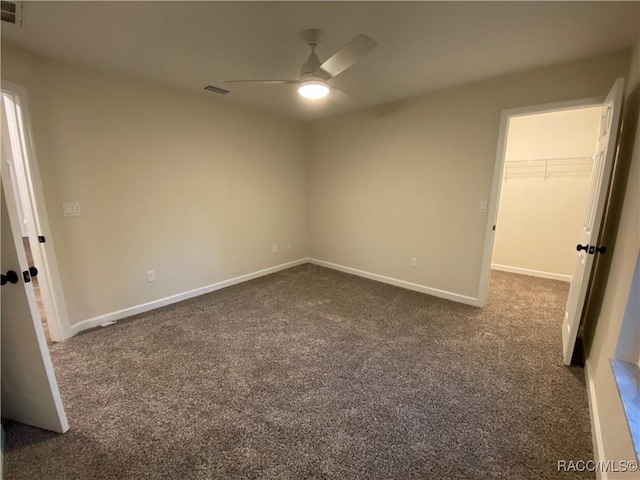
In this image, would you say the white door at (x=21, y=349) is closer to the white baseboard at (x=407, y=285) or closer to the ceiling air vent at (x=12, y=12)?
the ceiling air vent at (x=12, y=12)

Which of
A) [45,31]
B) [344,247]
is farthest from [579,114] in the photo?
[45,31]

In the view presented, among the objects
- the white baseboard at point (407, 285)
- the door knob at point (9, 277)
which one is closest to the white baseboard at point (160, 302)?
the white baseboard at point (407, 285)

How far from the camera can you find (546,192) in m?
3.95

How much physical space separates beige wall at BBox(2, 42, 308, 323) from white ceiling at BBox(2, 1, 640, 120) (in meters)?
0.29

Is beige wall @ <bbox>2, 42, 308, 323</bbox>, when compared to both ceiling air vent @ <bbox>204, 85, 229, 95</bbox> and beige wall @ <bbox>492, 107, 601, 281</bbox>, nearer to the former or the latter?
ceiling air vent @ <bbox>204, 85, 229, 95</bbox>

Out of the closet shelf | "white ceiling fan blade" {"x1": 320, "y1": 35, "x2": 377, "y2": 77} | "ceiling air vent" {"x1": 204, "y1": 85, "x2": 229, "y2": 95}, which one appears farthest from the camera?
the closet shelf

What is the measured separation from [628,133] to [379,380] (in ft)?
8.17

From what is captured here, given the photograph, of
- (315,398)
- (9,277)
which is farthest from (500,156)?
(9,277)

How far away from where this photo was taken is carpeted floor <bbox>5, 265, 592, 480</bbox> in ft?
4.60

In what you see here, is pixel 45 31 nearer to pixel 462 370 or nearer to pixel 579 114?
pixel 462 370

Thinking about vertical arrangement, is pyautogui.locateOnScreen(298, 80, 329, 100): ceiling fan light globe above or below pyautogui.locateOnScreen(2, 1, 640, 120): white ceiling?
below

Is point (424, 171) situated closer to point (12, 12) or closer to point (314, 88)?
point (314, 88)

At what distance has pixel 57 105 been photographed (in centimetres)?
235

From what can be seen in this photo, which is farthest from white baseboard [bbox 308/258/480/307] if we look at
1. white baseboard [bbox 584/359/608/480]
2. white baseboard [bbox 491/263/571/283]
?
white baseboard [bbox 491/263/571/283]
